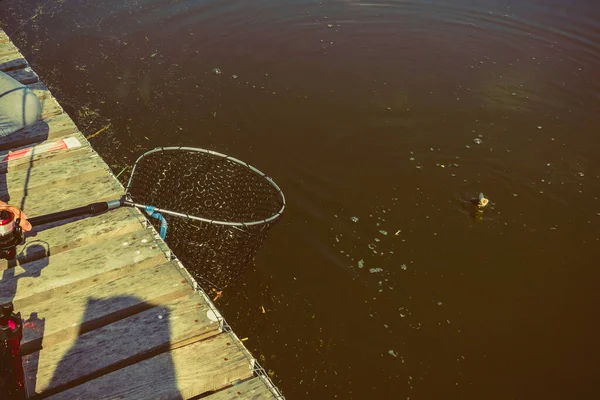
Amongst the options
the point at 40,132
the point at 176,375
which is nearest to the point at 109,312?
the point at 176,375

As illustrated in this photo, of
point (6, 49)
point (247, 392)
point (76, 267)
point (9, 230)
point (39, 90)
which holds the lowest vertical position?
point (247, 392)

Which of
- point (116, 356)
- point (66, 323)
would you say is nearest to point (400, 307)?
point (116, 356)

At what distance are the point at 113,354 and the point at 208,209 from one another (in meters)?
1.88

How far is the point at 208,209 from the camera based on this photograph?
4.76 metres

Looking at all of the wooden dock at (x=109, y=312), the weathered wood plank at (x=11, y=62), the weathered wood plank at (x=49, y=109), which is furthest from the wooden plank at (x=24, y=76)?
the wooden dock at (x=109, y=312)

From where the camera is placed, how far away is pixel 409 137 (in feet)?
22.5

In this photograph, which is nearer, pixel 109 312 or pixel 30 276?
pixel 109 312

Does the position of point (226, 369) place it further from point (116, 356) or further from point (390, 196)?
point (390, 196)

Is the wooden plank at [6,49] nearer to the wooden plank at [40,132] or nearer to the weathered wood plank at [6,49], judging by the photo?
the weathered wood plank at [6,49]

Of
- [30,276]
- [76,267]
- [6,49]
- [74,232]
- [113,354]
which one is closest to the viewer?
[113,354]

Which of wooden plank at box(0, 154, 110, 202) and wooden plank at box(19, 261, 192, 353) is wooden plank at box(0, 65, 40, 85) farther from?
wooden plank at box(19, 261, 192, 353)

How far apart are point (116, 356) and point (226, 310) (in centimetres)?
148

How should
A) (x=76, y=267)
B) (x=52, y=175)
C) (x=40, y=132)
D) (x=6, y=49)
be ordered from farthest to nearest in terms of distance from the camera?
(x=6, y=49)
(x=40, y=132)
(x=52, y=175)
(x=76, y=267)

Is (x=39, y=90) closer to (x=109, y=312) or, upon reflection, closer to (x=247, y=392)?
(x=109, y=312)
